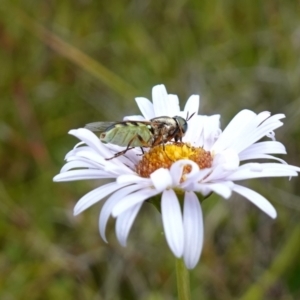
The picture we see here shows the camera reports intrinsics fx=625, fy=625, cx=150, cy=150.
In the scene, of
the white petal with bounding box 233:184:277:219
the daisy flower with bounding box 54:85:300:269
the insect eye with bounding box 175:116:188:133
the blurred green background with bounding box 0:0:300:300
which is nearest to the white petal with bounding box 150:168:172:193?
the daisy flower with bounding box 54:85:300:269

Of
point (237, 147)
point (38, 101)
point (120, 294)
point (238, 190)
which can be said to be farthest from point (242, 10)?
point (238, 190)

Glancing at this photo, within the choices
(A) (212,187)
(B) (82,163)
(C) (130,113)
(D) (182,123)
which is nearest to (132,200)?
(A) (212,187)

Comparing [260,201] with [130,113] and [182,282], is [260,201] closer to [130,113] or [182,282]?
[182,282]

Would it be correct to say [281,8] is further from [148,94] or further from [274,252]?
[274,252]

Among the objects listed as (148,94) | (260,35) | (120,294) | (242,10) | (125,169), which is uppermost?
(242,10)

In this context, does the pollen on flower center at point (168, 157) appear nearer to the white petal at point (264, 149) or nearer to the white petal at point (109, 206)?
the white petal at point (264, 149)

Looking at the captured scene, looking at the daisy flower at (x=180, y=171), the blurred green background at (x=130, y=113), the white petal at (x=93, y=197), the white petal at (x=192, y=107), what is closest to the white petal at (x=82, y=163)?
the daisy flower at (x=180, y=171)

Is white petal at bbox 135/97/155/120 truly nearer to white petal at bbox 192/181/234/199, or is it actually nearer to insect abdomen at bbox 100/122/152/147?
insect abdomen at bbox 100/122/152/147
